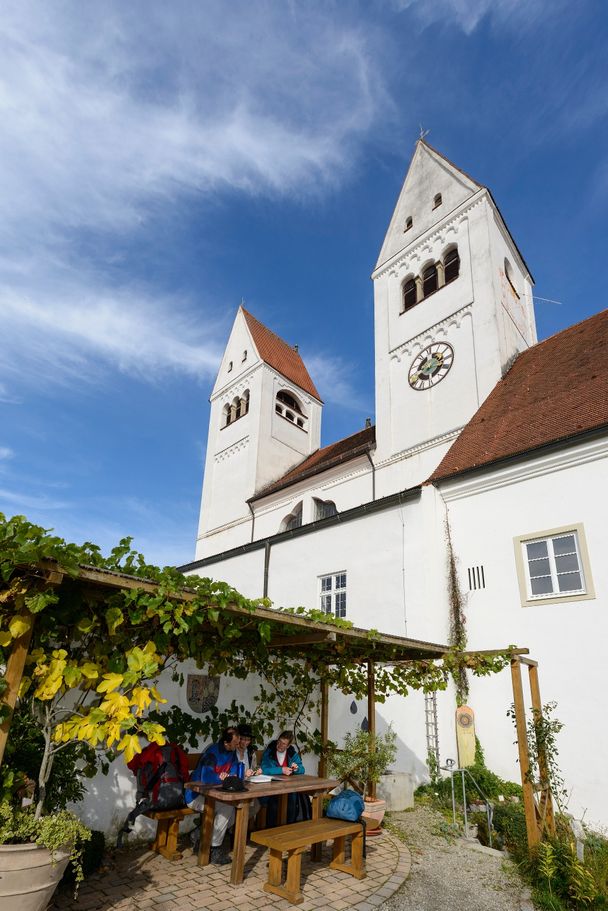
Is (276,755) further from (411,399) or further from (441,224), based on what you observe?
(441,224)

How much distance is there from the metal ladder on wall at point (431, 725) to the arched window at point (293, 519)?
432 inches

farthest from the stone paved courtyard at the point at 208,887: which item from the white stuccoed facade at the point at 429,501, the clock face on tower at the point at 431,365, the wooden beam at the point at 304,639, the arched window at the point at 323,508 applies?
the arched window at the point at 323,508

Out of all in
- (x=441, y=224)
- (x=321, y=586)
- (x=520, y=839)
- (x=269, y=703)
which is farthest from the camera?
(x=441, y=224)

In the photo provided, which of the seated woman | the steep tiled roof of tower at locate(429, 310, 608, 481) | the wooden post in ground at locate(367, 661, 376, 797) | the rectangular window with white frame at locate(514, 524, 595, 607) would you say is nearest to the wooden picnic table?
the seated woman

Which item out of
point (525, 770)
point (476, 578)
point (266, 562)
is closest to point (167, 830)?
point (525, 770)

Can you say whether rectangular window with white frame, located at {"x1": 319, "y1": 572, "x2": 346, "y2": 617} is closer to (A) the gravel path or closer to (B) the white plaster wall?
(B) the white plaster wall

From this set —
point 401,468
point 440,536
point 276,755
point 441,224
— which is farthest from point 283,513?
point 276,755

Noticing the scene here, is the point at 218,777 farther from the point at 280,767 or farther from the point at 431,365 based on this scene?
the point at 431,365

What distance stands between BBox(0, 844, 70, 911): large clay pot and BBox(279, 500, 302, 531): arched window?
17.7 metres

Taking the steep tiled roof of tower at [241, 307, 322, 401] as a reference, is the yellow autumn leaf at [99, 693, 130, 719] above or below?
below

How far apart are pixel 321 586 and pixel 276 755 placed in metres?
7.54

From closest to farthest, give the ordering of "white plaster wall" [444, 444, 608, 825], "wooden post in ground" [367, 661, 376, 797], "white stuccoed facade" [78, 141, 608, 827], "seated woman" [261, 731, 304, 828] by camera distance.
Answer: "seated woman" [261, 731, 304, 828] → "wooden post in ground" [367, 661, 376, 797] → "white plaster wall" [444, 444, 608, 825] → "white stuccoed facade" [78, 141, 608, 827]

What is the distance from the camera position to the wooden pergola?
384cm

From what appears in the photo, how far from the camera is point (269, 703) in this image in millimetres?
8680
